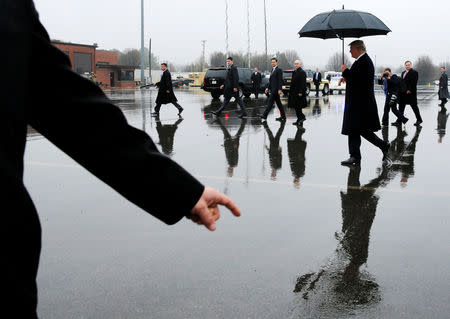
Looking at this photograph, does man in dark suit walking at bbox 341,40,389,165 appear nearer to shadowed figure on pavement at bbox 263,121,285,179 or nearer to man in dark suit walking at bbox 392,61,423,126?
shadowed figure on pavement at bbox 263,121,285,179

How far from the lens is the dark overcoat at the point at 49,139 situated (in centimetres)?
115

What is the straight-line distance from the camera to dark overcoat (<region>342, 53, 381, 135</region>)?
7.98m

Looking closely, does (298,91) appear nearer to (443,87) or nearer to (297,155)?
(297,155)

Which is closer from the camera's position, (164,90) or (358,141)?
(358,141)

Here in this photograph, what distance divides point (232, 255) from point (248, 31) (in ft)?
191

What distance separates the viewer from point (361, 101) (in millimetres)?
8023

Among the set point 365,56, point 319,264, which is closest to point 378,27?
point 365,56

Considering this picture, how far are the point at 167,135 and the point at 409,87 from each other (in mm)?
6732

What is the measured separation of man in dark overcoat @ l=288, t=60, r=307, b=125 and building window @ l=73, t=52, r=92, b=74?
165ft

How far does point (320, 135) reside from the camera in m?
12.3

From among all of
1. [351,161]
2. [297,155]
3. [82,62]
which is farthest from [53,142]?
[82,62]

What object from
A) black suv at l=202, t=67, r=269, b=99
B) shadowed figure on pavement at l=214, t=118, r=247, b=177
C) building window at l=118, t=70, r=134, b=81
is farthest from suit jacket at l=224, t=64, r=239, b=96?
building window at l=118, t=70, r=134, b=81

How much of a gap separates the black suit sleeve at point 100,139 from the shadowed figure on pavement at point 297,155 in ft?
17.9

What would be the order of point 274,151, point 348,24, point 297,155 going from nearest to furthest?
point 297,155 < point 348,24 < point 274,151
